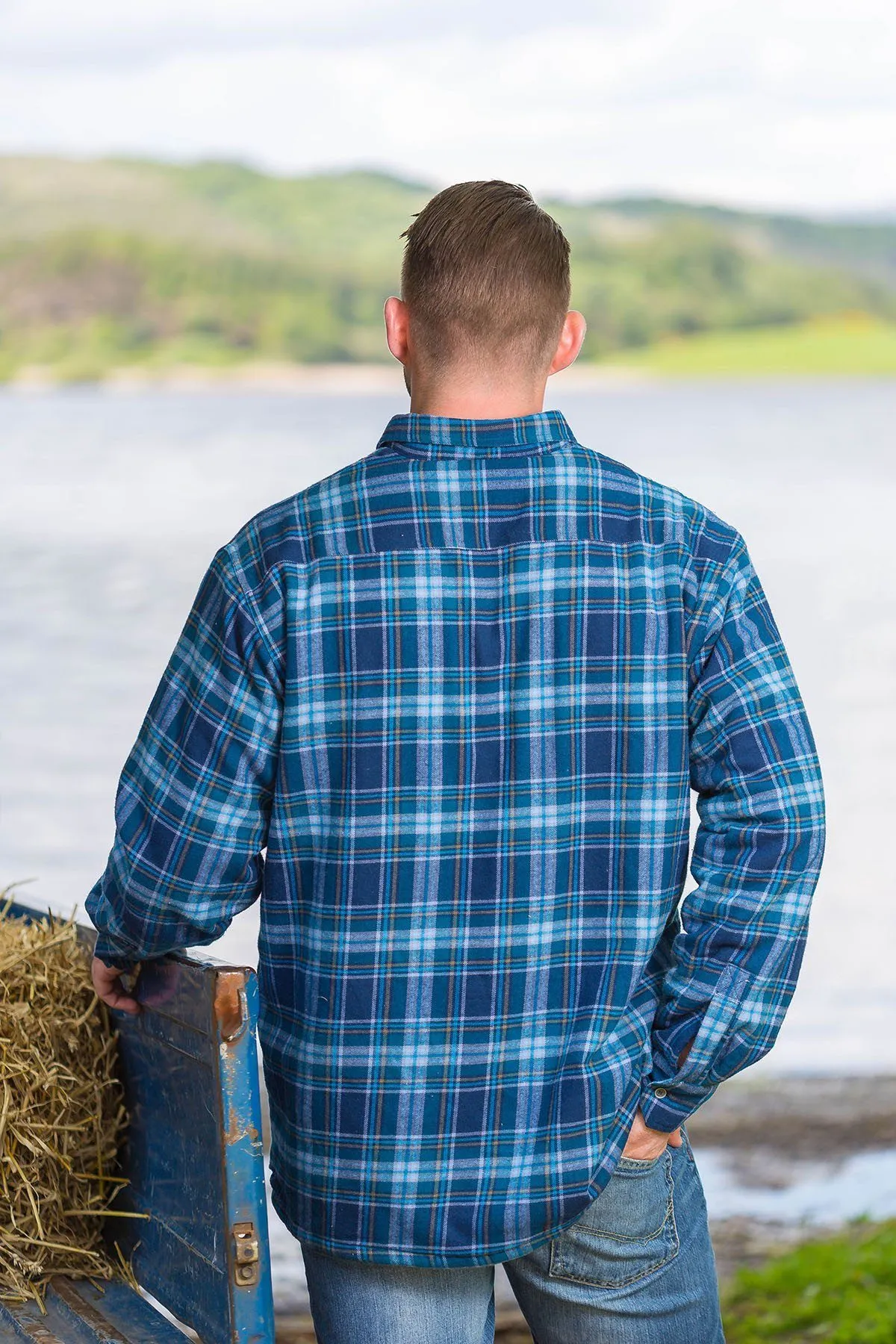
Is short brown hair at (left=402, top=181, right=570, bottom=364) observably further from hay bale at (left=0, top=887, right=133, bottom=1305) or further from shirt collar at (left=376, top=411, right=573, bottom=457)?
hay bale at (left=0, top=887, right=133, bottom=1305)

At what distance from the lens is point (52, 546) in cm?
1495

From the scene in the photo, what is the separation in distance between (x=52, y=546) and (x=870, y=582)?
732 centimetres

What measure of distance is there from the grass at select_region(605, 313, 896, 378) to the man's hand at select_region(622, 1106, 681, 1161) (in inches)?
1017

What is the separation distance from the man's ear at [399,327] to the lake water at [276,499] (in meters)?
0.94

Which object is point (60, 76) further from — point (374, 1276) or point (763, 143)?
point (374, 1276)

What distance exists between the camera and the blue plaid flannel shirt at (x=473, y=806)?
1.38 metres

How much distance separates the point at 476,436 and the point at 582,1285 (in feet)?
2.50

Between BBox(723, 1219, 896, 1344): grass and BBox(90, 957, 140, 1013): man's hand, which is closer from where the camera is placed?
BBox(90, 957, 140, 1013): man's hand

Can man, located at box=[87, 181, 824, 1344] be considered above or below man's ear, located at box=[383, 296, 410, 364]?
below

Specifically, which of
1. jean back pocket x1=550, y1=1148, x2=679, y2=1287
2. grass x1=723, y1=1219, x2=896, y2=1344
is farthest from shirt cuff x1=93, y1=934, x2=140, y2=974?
grass x1=723, y1=1219, x2=896, y2=1344

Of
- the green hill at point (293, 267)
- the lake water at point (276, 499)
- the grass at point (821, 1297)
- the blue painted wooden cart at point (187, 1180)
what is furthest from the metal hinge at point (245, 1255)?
the green hill at point (293, 267)

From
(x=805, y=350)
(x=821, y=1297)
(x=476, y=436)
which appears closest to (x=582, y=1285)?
(x=476, y=436)

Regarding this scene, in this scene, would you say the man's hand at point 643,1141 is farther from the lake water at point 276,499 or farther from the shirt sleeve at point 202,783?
the lake water at point 276,499

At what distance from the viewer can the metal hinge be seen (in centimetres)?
145
